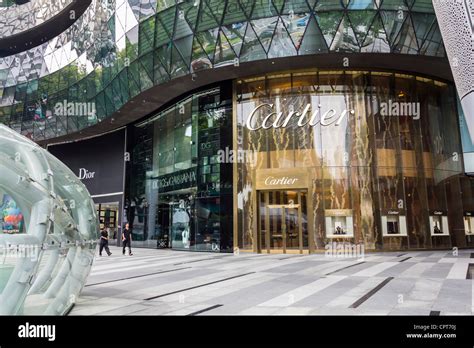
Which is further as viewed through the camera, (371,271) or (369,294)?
(371,271)

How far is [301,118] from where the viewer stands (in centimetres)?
2147

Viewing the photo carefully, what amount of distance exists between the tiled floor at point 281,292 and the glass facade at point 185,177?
31.9 feet

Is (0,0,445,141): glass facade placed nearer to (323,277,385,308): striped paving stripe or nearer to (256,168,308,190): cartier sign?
(256,168,308,190): cartier sign

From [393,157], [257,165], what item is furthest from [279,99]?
[393,157]

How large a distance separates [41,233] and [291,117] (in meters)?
18.0

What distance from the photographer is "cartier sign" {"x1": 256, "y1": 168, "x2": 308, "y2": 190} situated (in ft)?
67.8

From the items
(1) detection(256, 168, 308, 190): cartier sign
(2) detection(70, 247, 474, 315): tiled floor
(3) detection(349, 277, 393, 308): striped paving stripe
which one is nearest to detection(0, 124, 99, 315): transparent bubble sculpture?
(2) detection(70, 247, 474, 315): tiled floor

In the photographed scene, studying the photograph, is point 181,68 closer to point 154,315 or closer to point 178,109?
point 178,109

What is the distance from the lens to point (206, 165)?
2300 cm

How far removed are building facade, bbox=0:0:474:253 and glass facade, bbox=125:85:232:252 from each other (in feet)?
0.39
